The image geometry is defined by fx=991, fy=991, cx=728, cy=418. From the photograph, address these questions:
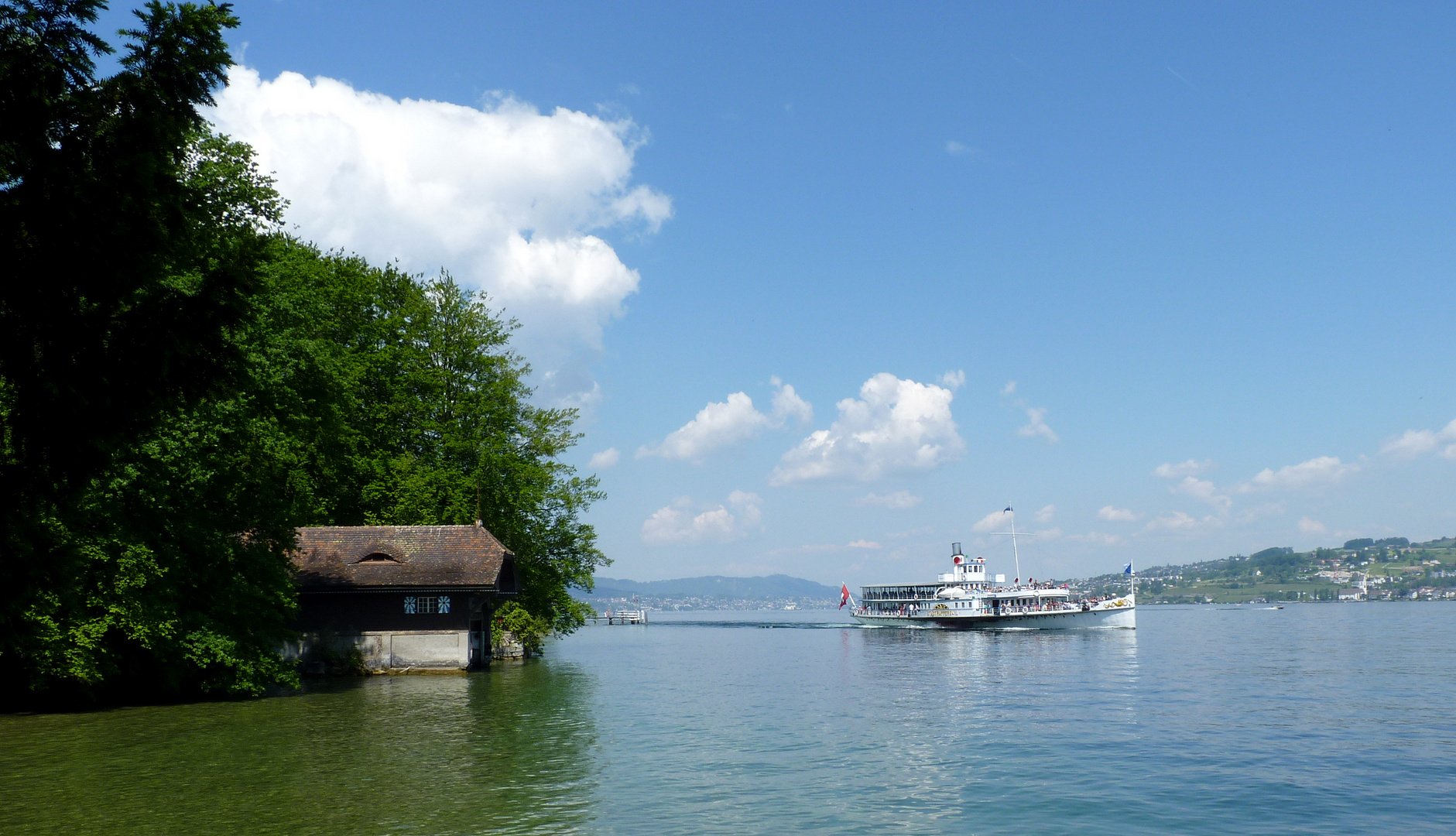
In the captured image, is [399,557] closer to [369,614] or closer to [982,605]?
[369,614]

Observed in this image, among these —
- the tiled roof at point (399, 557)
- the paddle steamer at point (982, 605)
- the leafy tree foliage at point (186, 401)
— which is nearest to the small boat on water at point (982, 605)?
the paddle steamer at point (982, 605)

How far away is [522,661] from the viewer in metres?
55.4

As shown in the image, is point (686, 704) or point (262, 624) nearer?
point (262, 624)

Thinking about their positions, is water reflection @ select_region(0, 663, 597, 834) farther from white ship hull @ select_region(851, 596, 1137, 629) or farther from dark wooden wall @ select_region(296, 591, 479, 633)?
white ship hull @ select_region(851, 596, 1137, 629)

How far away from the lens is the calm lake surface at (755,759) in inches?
657

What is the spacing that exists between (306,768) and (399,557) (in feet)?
78.2

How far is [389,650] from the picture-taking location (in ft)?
141

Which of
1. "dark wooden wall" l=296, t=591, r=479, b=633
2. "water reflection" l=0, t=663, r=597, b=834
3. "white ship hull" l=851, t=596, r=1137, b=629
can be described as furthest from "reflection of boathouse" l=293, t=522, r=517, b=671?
"white ship hull" l=851, t=596, r=1137, b=629

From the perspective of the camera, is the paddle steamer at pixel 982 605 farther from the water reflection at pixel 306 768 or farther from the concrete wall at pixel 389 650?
the water reflection at pixel 306 768

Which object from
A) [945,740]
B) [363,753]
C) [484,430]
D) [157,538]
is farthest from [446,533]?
[945,740]

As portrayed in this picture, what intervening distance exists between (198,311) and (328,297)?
3831cm

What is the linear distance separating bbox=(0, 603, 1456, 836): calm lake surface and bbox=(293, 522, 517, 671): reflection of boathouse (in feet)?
5.99

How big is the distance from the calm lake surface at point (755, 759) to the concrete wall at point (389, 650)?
4.46 ft

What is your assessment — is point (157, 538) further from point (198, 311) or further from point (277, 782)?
point (198, 311)
